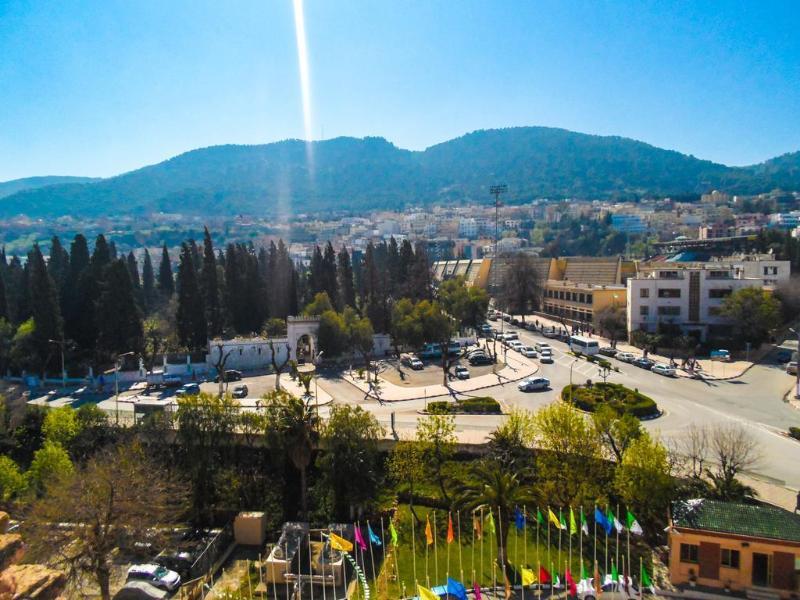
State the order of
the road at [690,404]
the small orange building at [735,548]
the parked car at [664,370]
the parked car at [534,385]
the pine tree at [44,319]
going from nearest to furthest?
the small orange building at [735,548], the road at [690,404], the parked car at [534,385], the parked car at [664,370], the pine tree at [44,319]

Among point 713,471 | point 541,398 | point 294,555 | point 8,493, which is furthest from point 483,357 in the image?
point 8,493

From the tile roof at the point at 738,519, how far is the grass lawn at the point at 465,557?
7.70 ft

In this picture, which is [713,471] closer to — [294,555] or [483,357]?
[294,555]

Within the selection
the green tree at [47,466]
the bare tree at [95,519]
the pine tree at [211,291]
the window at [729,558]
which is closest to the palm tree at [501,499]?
the window at [729,558]

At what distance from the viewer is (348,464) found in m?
18.8

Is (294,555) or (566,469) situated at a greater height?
(566,469)

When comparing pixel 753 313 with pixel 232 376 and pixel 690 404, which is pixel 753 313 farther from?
pixel 232 376

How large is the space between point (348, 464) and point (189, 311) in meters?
24.9

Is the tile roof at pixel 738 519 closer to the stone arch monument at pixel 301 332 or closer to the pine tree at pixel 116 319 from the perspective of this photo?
the stone arch monument at pixel 301 332

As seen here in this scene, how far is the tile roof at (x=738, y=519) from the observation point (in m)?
13.5

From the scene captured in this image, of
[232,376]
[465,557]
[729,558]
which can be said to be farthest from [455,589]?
[232,376]

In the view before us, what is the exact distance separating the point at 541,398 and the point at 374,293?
65.9ft

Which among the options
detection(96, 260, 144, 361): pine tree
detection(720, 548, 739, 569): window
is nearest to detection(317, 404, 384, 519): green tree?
detection(720, 548, 739, 569): window

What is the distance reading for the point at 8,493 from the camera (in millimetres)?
19062
